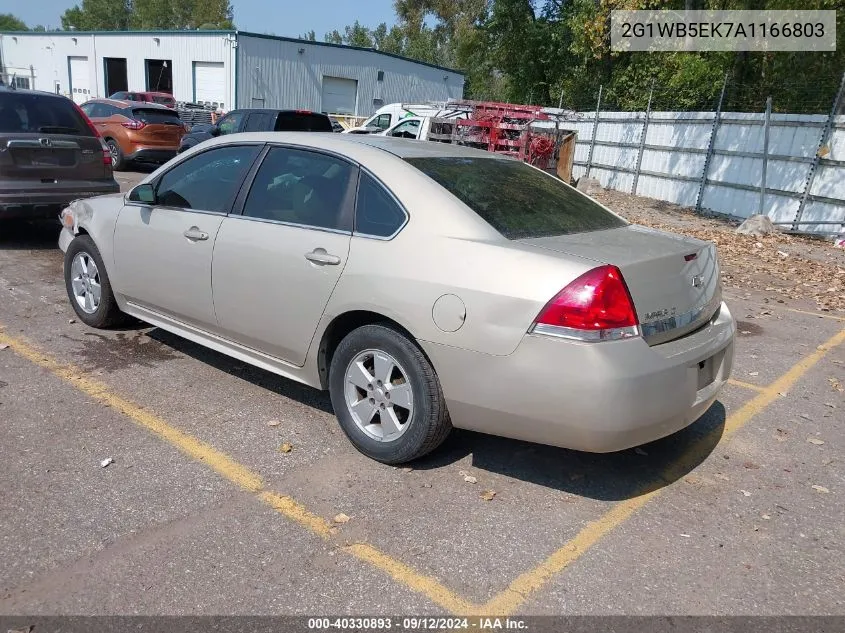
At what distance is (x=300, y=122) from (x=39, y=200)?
6.70 metres

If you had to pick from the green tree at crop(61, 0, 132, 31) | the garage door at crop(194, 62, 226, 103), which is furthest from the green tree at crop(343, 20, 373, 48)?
the garage door at crop(194, 62, 226, 103)

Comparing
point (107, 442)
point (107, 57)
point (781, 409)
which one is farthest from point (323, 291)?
point (107, 57)

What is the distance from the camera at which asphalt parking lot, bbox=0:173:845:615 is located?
2639 mm

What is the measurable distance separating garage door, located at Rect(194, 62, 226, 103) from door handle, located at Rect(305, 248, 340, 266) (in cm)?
3159

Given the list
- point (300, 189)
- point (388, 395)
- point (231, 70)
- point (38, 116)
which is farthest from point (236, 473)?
point (231, 70)

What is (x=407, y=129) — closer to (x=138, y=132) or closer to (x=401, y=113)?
(x=401, y=113)

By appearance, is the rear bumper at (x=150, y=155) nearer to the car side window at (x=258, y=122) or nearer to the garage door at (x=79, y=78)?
the car side window at (x=258, y=122)

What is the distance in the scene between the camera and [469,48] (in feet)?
116

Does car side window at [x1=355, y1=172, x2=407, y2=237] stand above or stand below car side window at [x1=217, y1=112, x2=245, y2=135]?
below

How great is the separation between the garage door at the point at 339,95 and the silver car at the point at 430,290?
32.8 meters

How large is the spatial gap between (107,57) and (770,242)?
38130 mm

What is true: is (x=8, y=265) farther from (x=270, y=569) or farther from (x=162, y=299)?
(x=270, y=569)

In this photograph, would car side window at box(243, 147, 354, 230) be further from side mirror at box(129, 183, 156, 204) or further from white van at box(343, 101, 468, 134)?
white van at box(343, 101, 468, 134)

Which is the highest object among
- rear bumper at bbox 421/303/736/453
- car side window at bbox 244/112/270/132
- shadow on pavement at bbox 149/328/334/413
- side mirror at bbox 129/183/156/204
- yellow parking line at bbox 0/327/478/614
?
car side window at bbox 244/112/270/132
